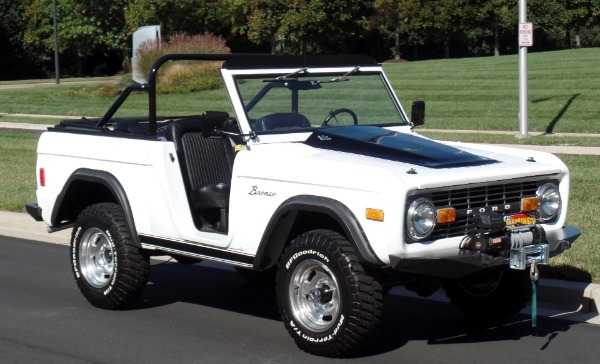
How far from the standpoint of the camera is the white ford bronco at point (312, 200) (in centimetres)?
616

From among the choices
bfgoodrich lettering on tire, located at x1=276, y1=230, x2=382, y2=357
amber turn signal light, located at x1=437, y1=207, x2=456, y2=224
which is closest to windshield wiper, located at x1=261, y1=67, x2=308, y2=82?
bfgoodrich lettering on tire, located at x1=276, y1=230, x2=382, y2=357

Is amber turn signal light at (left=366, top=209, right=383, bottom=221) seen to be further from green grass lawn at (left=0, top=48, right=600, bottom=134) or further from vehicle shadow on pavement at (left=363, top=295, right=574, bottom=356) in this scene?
green grass lawn at (left=0, top=48, right=600, bottom=134)

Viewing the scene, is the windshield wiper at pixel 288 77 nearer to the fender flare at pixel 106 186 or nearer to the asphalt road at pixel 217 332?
the fender flare at pixel 106 186

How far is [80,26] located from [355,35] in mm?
16296

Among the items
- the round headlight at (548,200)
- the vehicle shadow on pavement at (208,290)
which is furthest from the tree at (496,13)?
the round headlight at (548,200)

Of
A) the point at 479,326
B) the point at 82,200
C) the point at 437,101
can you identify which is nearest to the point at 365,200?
the point at 479,326

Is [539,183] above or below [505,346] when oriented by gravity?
Answer: above

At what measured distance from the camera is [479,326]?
7.48m

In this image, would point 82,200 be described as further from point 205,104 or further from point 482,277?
point 205,104

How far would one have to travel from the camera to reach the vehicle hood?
6547 mm

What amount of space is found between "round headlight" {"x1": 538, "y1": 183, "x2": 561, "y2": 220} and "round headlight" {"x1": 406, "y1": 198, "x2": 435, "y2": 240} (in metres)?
1.04

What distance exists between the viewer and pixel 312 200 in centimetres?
634

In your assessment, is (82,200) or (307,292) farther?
(82,200)

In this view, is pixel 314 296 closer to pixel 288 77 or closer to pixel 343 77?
pixel 288 77
